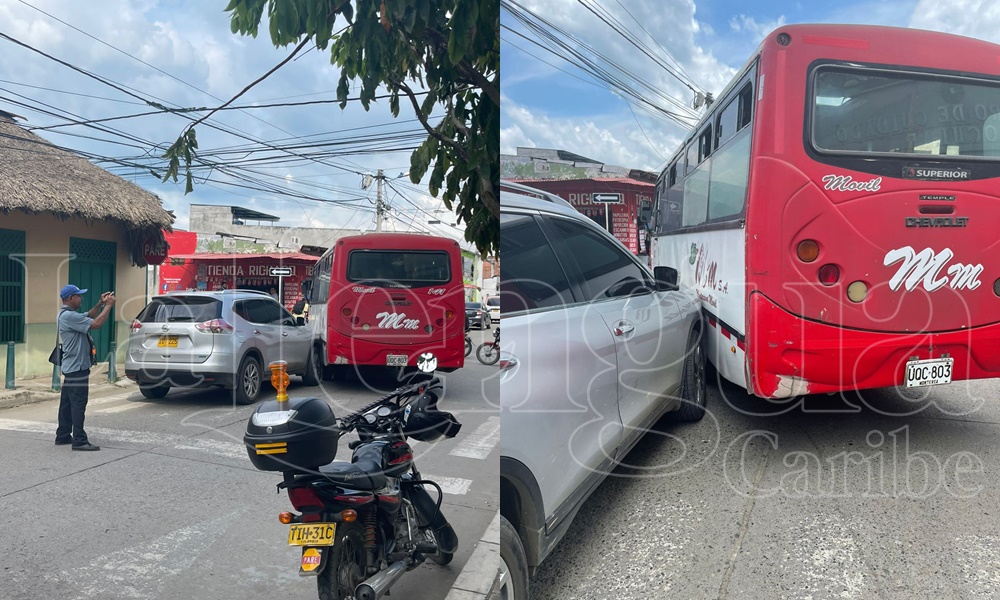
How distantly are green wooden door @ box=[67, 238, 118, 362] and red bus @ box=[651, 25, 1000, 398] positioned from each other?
3.91 feet

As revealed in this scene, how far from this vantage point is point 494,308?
1.05 m

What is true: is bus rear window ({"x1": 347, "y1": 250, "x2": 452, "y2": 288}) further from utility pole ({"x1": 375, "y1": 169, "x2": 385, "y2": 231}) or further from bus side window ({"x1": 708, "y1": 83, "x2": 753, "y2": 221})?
bus side window ({"x1": 708, "y1": 83, "x2": 753, "y2": 221})

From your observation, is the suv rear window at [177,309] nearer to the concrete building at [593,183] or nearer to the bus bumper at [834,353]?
the concrete building at [593,183]

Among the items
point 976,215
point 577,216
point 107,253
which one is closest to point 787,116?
point 976,215

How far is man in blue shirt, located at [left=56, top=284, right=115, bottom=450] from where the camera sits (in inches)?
36.5

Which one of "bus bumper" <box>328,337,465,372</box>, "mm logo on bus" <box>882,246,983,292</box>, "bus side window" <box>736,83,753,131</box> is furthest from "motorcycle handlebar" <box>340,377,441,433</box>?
"mm logo on bus" <box>882,246,983,292</box>

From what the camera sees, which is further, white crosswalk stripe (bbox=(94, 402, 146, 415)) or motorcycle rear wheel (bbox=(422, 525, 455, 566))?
motorcycle rear wheel (bbox=(422, 525, 455, 566))

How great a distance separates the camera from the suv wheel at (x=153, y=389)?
42.6 inches

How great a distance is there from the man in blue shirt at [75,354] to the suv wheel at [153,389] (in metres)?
0.09

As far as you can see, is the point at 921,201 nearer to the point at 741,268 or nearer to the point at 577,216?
the point at 741,268

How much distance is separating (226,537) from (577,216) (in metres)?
0.83

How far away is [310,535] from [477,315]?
0.76 m

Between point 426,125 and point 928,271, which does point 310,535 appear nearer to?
point 426,125

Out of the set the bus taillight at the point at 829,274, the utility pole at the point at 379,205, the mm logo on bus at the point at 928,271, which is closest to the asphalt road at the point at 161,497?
the utility pole at the point at 379,205
